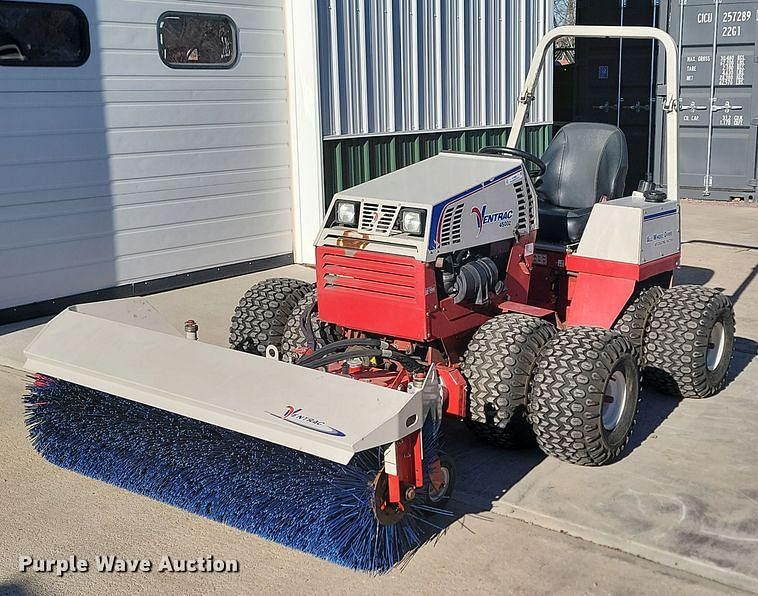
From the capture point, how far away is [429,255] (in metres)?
4.08

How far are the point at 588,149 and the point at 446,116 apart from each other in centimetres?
401

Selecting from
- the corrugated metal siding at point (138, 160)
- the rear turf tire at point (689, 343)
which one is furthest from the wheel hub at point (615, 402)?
the corrugated metal siding at point (138, 160)

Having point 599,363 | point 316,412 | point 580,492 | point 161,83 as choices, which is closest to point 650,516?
point 580,492

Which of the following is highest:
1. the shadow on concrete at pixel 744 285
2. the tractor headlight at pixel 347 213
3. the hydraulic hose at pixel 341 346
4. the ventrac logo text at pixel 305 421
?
the tractor headlight at pixel 347 213

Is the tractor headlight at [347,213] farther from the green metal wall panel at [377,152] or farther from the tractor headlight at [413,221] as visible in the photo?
the green metal wall panel at [377,152]

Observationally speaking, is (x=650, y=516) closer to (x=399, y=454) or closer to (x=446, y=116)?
(x=399, y=454)

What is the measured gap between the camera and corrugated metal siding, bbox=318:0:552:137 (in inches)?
336

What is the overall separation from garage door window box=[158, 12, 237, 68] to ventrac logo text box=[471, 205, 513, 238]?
4042mm

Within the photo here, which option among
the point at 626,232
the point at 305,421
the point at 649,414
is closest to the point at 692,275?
the point at 626,232

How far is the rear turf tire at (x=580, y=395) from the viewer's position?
13.3 feet

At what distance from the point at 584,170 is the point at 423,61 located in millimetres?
3896

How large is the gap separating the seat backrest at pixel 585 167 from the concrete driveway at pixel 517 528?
1399 mm

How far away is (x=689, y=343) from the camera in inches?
195

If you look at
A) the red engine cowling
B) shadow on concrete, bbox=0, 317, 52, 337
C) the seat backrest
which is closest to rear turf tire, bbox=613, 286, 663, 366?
the seat backrest
